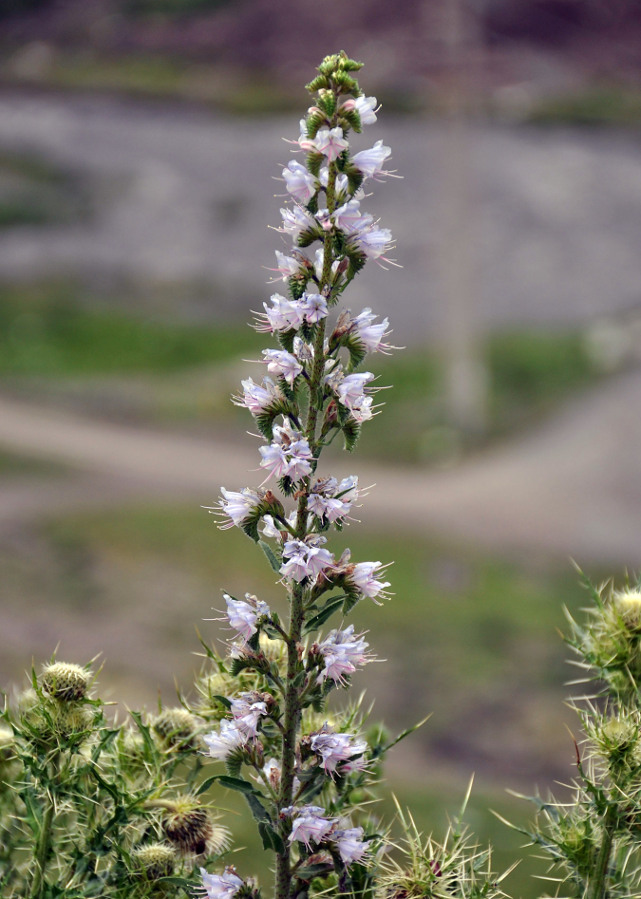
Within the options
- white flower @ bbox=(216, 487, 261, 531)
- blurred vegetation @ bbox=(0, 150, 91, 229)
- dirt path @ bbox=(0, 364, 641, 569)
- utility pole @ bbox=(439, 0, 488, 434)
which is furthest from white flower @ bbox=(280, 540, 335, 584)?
blurred vegetation @ bbox=(0, 150, 91, 229)

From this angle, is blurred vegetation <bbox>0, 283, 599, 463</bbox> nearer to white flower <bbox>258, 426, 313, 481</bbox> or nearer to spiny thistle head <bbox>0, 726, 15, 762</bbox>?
spiny thistle head <bbox>0, 726, 15, 762</bbox>

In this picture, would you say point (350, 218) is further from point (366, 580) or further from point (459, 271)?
point (459, 271)

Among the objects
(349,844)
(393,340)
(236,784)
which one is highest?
(393,340)

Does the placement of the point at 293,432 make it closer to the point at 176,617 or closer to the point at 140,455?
the point at 176,617

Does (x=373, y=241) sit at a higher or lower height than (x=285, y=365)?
higher

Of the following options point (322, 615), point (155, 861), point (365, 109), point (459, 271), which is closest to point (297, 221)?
point (365, 109)

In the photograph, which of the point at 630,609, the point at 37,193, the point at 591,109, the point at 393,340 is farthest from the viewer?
the point at 591,109

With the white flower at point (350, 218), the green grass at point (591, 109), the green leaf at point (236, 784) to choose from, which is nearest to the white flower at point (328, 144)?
Answer: the white flower at point (350, 218)

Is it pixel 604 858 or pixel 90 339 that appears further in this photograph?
pixel 90 339
